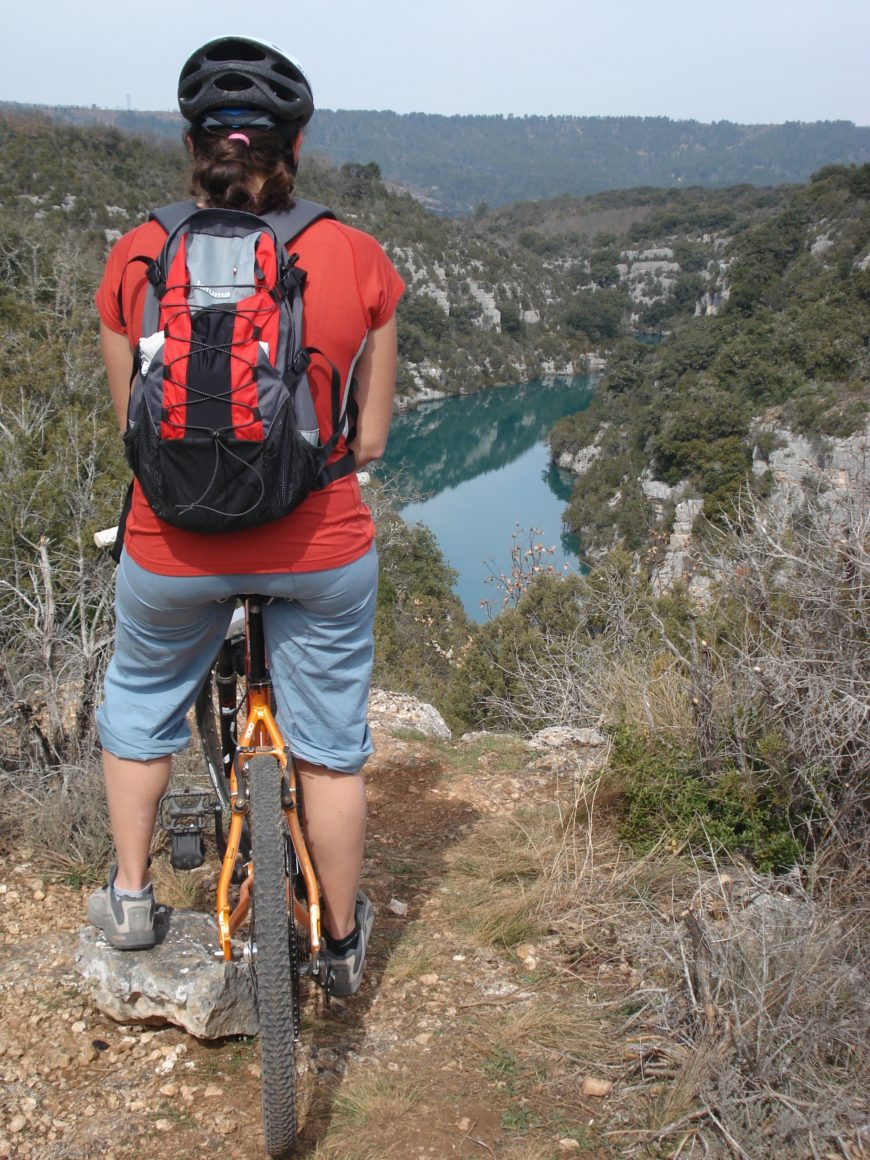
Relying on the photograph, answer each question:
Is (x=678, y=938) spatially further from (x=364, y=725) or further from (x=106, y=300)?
(x=106, y=300)

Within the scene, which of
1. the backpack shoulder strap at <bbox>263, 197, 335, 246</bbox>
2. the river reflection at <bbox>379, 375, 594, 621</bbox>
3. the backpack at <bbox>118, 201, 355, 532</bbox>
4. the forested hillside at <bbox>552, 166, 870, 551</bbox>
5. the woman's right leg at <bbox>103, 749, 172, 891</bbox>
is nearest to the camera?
the backpack at <bbox>118, 201, 355, 532</bbox>

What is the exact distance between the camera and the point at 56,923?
2070 mm

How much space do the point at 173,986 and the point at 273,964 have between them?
0.39 meters

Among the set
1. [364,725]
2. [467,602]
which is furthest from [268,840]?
[467,602]

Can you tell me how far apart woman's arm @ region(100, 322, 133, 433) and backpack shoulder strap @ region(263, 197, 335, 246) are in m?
0.30

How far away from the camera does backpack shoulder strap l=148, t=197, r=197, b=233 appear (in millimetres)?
1331

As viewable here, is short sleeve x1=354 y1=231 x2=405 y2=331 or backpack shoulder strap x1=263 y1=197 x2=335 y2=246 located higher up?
backpack shoulder strap x1=263 y1=197 x2=335 y2=246

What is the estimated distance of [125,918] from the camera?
1718mm

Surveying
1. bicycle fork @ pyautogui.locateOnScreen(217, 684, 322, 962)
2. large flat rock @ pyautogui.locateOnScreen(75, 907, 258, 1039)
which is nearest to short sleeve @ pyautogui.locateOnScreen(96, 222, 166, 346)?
bicycle fork @ pyautogui.locateOnScreen(217, 684, 322, 962)

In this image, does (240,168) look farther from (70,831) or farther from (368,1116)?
(70,831)

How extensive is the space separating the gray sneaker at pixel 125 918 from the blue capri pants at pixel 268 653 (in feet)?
1.03

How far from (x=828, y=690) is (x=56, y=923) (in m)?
1.82

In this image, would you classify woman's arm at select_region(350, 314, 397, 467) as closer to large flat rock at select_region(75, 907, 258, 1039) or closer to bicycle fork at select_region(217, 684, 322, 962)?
bicycle fork at select_region(217, 684, 322, 962)

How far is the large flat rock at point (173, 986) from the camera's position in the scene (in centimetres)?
167
